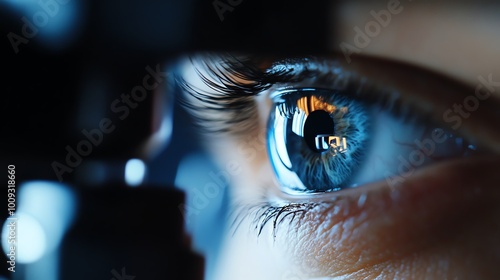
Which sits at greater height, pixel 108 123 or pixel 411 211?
pixel 108 123

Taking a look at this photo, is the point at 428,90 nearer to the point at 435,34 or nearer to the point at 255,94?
the point at 435,34

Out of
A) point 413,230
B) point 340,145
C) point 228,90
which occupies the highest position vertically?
point 228,90

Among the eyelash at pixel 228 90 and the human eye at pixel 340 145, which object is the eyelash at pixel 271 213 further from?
the eyelash at pixel 228 90

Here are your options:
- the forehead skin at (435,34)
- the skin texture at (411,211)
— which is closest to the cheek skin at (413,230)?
the skin texture at (411,211)

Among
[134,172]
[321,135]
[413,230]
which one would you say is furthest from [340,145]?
[134,172]

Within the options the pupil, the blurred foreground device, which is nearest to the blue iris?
the pupil

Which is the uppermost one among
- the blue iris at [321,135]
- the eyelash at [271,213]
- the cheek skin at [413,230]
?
the blue iris at [321,135]

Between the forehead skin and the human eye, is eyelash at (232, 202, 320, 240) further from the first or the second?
the forehead skin
